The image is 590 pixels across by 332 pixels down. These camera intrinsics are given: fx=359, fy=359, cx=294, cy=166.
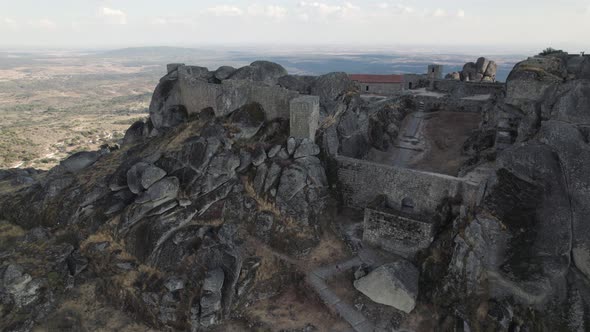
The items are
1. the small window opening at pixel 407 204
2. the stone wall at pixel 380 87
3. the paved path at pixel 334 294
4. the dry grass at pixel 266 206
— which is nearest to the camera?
the paved path at pixel 334 294

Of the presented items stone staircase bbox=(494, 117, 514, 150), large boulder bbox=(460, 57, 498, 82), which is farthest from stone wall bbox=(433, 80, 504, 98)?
stone staircase bbox=(494, 117, 514, 150)

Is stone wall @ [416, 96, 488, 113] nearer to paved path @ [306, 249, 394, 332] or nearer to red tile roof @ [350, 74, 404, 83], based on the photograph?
red tile roof @ [350, 74, 404, 83]

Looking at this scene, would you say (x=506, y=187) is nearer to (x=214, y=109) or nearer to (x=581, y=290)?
(x=581, y=290)

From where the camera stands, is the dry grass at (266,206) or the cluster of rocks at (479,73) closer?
the dry grass at (266,206)

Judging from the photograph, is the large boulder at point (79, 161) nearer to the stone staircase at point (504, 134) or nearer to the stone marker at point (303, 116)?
the stone marker at point (303, 116)

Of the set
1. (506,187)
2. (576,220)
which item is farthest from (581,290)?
(506,187)

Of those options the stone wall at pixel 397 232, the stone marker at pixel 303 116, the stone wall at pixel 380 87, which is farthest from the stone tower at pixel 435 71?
the stone wall at pixel 397 232

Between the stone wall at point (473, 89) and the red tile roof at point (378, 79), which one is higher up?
the red tile roof at point (378, 79)
